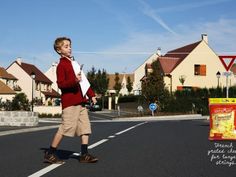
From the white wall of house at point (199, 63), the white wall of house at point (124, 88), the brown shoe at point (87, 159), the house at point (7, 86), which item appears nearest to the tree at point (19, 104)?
the house at point (7, 86)

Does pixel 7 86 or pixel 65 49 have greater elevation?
pixel 7 86

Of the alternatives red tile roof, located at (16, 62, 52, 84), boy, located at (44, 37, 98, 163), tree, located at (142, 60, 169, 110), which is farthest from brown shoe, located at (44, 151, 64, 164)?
red tile roof, located at (16, 62, 52, 84)

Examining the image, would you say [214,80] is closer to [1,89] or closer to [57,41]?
[1,89]

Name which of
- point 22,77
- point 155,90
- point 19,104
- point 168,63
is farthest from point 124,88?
point 19,104

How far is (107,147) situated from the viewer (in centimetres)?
936

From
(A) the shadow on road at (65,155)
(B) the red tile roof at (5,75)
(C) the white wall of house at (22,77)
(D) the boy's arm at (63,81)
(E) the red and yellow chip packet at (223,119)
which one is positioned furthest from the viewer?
(C) the white wall of house at (22,77)

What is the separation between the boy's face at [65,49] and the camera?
7039 millimetres

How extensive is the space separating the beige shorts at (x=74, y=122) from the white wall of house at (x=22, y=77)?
68.1 metres

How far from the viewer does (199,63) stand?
64500mm

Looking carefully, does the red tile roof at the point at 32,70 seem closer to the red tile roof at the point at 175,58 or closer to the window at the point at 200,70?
the red tile roof at the point at 175,58

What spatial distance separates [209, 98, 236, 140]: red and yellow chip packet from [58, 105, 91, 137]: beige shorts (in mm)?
4532

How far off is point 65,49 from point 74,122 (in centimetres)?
110

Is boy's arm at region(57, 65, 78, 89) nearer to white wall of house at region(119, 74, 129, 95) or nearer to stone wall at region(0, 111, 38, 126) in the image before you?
stone wall at region(0, 111, 38, 126)

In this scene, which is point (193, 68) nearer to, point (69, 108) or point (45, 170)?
point (69, 108)
